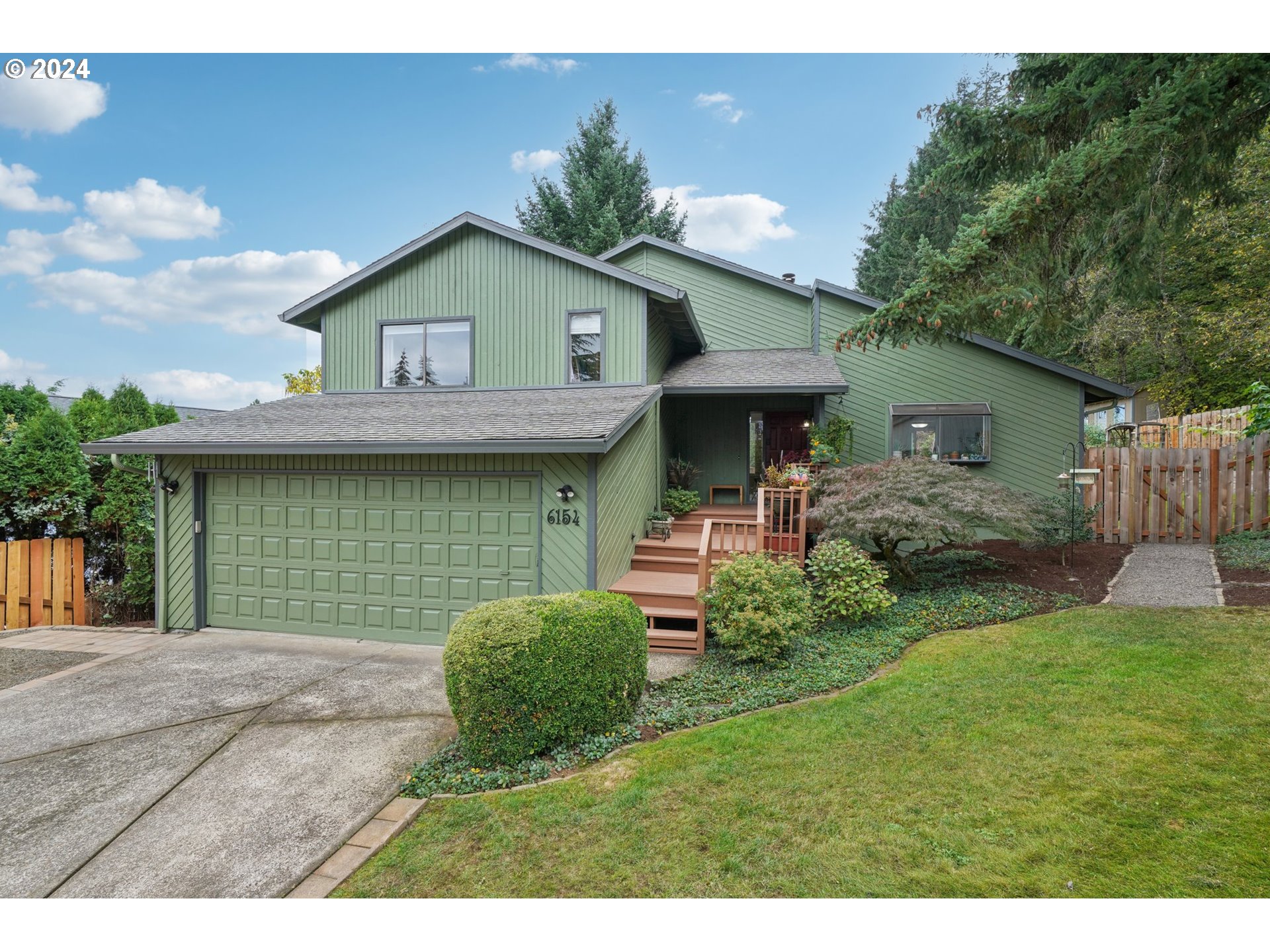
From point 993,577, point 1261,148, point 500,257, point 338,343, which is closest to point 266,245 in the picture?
point 338,343

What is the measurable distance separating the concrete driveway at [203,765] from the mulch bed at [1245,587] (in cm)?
870

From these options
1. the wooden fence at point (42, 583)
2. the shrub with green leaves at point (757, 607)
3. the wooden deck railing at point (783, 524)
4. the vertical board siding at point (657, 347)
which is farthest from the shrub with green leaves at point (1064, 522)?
the wooden fence at point (42, 583)

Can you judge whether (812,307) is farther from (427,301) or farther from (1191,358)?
(1191,358)

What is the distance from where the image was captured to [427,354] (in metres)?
10.1

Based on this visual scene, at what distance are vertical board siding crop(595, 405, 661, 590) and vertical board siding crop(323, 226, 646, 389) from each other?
1250 mm

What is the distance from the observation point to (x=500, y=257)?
9.65 meters

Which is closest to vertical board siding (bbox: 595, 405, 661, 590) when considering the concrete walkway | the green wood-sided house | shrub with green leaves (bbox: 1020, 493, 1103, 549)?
the green wood-sided house

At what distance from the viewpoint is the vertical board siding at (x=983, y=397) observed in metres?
11.0

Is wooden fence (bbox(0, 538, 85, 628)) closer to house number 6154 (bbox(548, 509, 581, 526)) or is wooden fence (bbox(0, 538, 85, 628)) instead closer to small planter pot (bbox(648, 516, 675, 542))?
house number 6154 (bbox(548, 509, 581, 526))

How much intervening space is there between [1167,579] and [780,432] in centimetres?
675
